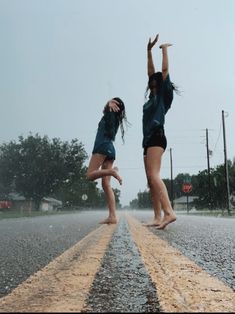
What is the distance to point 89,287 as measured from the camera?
2.04 meters

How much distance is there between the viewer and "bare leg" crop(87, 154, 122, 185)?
671 cm

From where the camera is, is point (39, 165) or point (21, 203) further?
point (21, 203)

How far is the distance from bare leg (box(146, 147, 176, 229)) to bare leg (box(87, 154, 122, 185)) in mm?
697

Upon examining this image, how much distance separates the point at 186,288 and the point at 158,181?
4.13 metres

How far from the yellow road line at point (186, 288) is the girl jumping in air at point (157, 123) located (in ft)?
9.42

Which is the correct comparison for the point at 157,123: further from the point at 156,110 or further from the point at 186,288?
the point at 186,288

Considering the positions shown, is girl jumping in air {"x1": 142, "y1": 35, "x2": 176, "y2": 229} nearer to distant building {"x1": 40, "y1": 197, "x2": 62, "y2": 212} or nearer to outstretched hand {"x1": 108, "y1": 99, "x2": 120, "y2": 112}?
outstretched hand {"x1": 108, "y1": 99, "x2": 120, "y2": 112}

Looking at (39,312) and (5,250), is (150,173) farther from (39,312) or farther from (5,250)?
(39,312)

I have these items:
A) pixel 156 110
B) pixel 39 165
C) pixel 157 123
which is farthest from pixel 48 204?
pixel 157 123

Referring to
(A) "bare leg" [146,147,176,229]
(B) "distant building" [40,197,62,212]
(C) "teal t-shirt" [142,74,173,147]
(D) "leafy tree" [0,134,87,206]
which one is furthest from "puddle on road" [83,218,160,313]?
(B) "distant building" [40,197,62,212]

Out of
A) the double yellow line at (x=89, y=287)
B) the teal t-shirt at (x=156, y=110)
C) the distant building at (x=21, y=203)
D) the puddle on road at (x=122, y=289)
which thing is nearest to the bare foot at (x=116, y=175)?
the teal t-shirt at (x=156, y=110)

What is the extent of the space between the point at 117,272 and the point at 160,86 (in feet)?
12.6

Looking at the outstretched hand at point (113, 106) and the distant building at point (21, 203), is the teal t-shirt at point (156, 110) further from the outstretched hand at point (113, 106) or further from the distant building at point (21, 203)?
the distant building at point (21, 203)

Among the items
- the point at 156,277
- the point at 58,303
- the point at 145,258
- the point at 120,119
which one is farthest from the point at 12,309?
the point at 120,119
